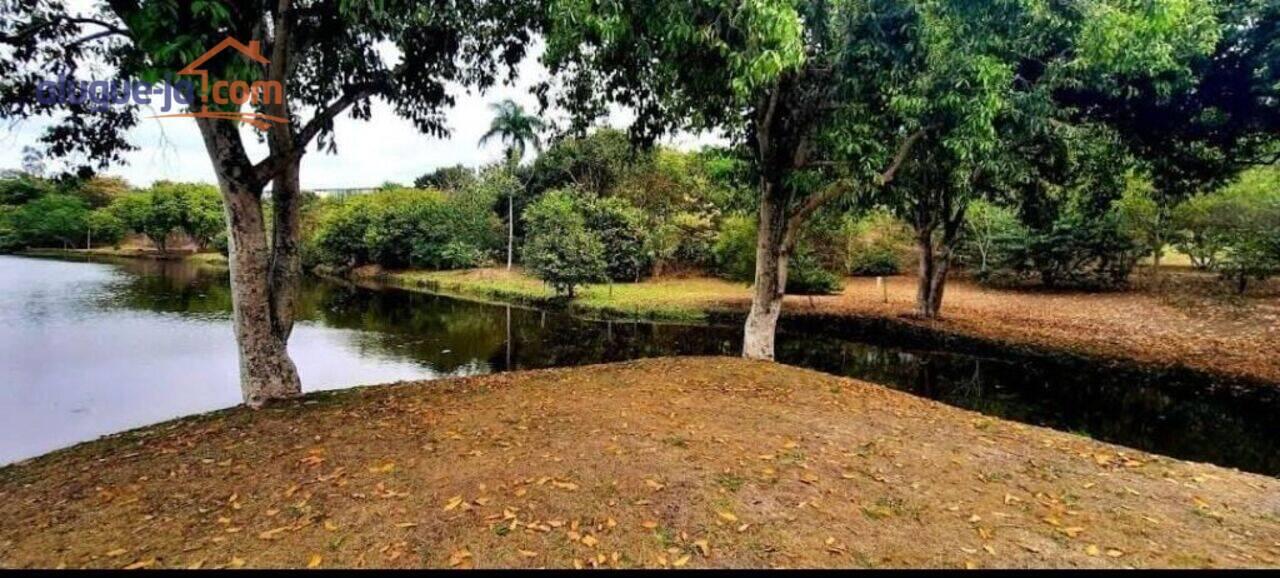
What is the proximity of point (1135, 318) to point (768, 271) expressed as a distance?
15.0m

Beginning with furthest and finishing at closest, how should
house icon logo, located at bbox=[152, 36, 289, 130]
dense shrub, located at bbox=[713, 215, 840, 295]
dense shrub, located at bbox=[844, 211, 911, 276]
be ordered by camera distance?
dense shrub, located at bbox=[844, 211, 911, 276] → dense shrub, located at bbox=[713, 215, 840, 295] → house icon logo, located at bbox=[152, 36, 289, 130]

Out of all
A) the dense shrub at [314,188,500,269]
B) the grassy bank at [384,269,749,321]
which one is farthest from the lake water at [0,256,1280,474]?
→ the dense shrub at [314,188,500,269]

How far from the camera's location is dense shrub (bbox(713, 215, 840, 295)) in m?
23.0

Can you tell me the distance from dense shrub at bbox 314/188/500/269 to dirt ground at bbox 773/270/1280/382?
69.1 feet

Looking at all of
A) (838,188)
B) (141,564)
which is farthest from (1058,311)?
(141,564)

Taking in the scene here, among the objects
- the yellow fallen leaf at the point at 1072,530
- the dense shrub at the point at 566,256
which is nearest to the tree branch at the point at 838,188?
the yellow fallen leaf at the point at 1072,530

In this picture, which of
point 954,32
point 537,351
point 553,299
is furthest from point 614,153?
point 954,32

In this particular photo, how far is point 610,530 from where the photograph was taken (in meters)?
3.68

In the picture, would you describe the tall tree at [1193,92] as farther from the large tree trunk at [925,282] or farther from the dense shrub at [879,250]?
the dense shrub at [879,250]

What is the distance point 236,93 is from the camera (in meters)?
5.67

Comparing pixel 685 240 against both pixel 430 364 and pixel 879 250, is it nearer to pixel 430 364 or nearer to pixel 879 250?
pixel 879 250

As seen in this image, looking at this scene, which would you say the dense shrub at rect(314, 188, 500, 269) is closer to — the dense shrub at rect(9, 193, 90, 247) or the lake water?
the lake water

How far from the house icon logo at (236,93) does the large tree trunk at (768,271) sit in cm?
693
